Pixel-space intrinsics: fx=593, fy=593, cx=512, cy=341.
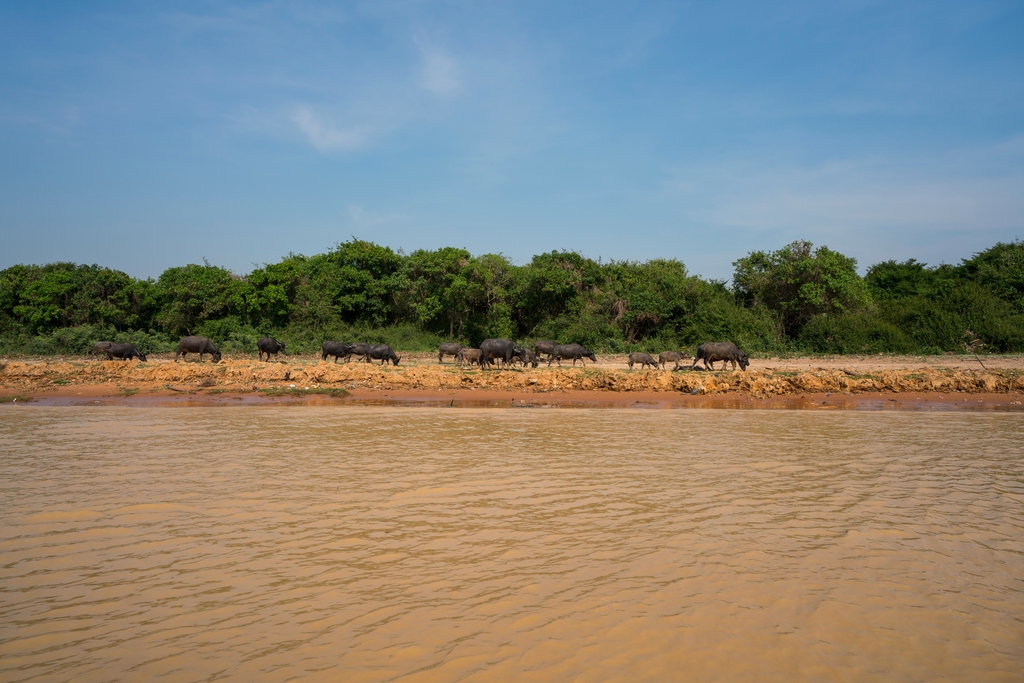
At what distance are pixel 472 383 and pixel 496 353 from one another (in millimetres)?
3091

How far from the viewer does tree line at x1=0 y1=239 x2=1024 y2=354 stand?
27188mm

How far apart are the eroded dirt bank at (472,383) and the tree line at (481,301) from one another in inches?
463

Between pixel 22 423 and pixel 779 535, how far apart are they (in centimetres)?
1166

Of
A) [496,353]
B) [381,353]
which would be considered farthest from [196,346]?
[496,353]

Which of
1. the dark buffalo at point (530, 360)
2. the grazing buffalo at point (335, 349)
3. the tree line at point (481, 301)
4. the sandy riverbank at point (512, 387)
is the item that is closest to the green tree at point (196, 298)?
the tree line at point (481, 301)

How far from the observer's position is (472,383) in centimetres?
1516

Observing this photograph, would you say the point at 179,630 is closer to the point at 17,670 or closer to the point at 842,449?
the point at 17,670

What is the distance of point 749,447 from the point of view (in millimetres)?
7883

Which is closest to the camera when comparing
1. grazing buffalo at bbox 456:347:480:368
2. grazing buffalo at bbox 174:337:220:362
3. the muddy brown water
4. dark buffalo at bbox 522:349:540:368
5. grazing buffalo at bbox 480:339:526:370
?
the muddy brown water

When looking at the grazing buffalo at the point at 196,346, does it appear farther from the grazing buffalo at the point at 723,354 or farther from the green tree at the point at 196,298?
the grazing buffalo at the point at 723,354

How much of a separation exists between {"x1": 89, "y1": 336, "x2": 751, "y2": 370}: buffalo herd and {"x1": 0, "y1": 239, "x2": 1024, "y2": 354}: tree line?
588 centimetres

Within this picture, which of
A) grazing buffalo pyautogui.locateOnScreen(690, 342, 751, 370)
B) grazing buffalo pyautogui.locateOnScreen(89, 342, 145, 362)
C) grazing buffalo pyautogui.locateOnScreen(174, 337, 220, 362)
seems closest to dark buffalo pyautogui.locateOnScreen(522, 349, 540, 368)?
grazing buffalo pyautogui.locateOnScreen(690, 342, 751, 370)

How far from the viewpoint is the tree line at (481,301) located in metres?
27.2

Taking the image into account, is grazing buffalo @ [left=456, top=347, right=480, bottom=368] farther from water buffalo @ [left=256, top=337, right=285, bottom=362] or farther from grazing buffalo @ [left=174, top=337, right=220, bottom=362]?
grazing buffalo @ [left=174, top=337, right=220, bottom=362]
